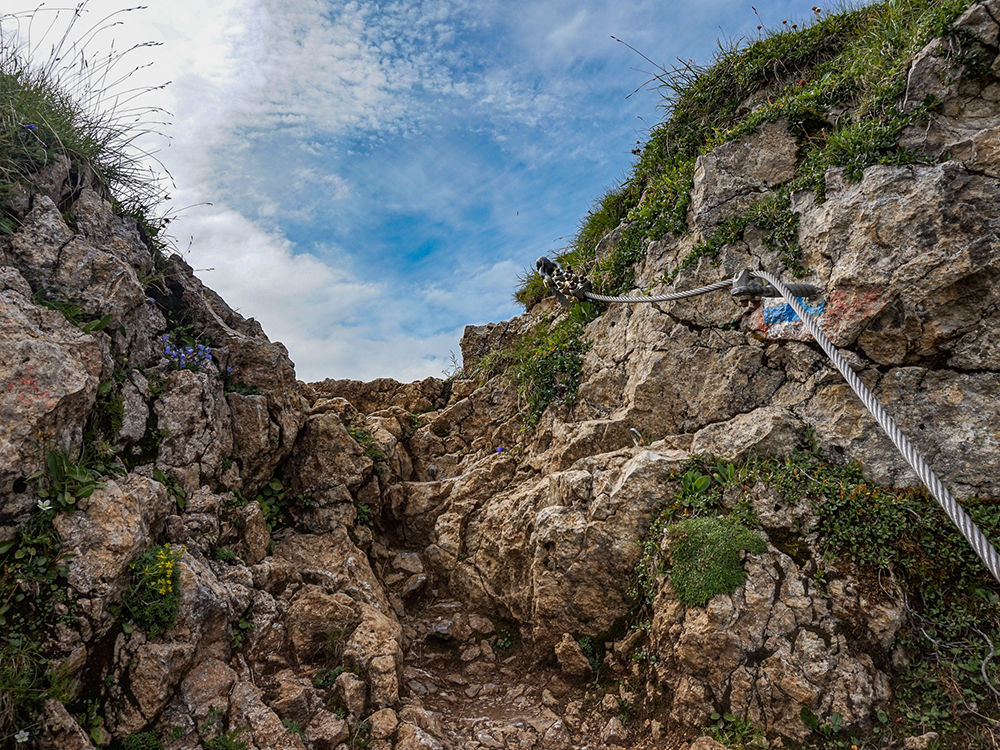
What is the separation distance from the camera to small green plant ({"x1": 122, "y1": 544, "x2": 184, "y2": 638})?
439 cm

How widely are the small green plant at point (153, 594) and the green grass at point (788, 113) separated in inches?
245

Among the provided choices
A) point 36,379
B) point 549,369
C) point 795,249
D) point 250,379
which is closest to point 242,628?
point 36,379

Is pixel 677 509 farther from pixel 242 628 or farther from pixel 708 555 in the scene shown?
pixel 242 628

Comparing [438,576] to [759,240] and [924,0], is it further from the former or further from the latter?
[924,0]

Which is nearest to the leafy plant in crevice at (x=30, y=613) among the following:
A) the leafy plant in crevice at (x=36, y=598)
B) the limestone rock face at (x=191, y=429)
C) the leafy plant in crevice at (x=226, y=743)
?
the leafy plant in crevice at (x=36, y=598)

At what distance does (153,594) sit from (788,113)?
8.33 metres

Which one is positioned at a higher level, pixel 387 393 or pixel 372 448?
pixel 387 393

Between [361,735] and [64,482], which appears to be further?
[361,735]

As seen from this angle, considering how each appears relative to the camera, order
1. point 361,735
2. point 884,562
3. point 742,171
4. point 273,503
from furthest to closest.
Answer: point 273,503 → point 742,171 → point 361,735 → point 884,562

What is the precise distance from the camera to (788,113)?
6.49m

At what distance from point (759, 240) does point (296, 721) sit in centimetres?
672

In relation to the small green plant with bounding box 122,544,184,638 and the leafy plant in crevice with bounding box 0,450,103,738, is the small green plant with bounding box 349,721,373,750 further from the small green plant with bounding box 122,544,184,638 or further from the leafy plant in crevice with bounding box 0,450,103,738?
the leafy plant in crevice with bounding box 0,450,103,738

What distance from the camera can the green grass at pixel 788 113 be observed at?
5426 millimetres

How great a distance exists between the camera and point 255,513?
6.10 m
